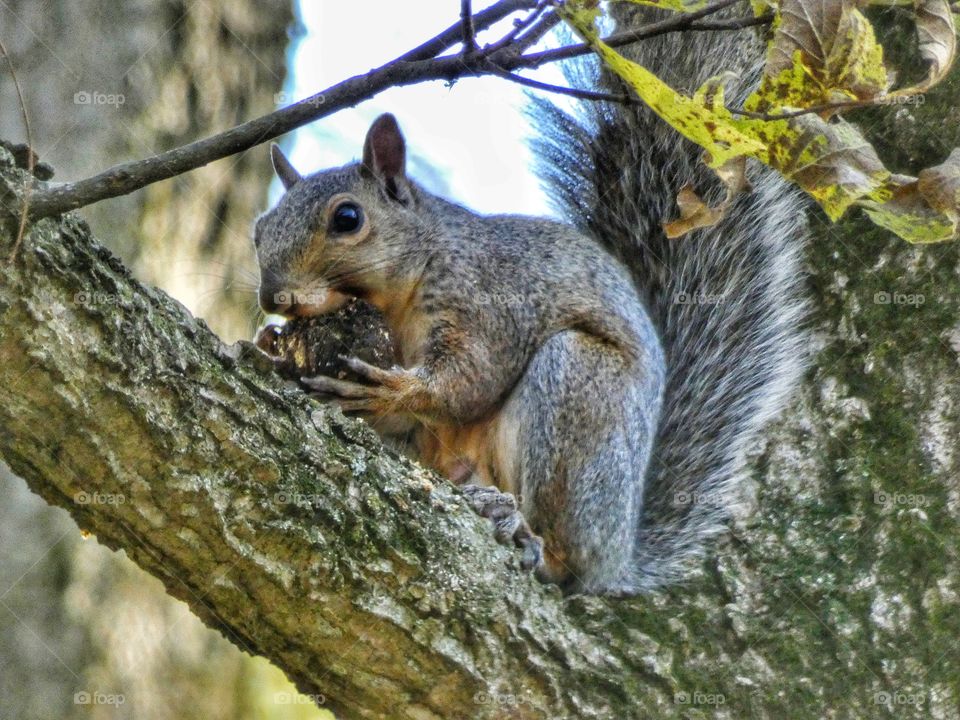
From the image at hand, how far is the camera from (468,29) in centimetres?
128

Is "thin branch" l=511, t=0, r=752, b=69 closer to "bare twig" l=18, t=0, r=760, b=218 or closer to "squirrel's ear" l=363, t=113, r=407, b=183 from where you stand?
"bare twig" l=18, t=0, r=760, b=218

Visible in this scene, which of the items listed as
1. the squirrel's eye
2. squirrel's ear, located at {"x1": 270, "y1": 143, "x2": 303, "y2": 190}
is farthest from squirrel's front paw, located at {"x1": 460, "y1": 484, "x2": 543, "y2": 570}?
squirrel's ear, located at {"x1": 270, "y1": 143, "x2": 303, "y2": 190}

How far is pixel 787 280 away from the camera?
2.12 metres

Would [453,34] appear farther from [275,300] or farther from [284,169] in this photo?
[284,169]

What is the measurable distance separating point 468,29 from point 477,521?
77 centimetres

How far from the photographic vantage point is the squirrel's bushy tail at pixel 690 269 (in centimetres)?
206

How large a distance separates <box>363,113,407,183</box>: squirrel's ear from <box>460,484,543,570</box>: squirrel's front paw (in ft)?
2.68

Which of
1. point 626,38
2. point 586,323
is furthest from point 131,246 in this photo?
point 626,38

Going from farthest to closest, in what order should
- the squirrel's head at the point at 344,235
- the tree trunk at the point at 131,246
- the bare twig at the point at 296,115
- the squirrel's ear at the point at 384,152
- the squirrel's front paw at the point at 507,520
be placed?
the tree trunk at the point at 131,246 → the squirrel's ear at the point at 384,152 → the squirrel's head at the point at 344,235 → the squirrel's front paw at the point at 507,520 → the bare twig at the point at 296,115

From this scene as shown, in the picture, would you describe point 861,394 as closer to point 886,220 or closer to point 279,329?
point 886,220

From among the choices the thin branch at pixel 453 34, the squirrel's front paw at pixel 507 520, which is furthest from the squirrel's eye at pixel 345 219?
the thin branch at pixel 453 34

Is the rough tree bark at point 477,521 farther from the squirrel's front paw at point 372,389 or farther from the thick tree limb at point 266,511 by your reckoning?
the squirrel's front paw at point 372,389

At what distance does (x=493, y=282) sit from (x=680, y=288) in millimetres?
405

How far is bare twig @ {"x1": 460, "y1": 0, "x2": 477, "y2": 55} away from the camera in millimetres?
1266
